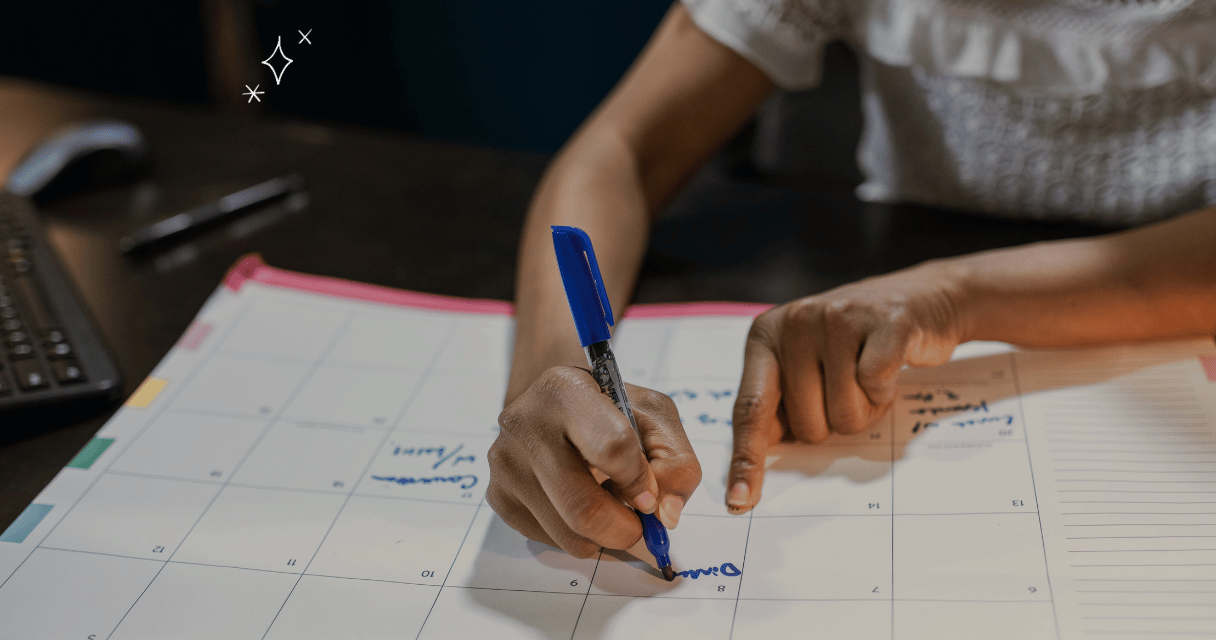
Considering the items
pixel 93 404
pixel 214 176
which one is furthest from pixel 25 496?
pixel 214 176

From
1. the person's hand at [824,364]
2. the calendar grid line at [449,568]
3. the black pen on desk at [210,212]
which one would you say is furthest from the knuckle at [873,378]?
the black pen on desk at [210,212]

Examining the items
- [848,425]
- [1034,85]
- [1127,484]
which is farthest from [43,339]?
[1034,85]

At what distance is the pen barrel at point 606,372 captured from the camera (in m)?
0.42

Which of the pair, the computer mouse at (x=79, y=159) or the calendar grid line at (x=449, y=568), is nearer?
the calendar grid line at (x=449, y=568)

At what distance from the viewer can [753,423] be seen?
1.60 feet

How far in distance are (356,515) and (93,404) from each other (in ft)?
0.76

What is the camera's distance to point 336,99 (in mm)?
1785

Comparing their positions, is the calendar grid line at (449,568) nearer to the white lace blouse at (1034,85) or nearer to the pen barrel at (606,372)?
the pen barrel at (606,372)

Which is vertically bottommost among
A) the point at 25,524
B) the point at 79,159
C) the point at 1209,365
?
the point at 1209,365

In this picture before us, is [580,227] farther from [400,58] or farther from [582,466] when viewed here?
[400,58]

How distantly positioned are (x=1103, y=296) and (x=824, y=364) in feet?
0.66

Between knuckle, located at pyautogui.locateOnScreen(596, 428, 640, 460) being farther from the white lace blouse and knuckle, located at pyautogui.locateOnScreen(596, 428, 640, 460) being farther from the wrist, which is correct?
the white lace blouse

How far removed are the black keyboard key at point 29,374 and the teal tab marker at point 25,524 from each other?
0.11m

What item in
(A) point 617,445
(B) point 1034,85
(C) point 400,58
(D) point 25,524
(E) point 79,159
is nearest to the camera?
(A) point 617,445
